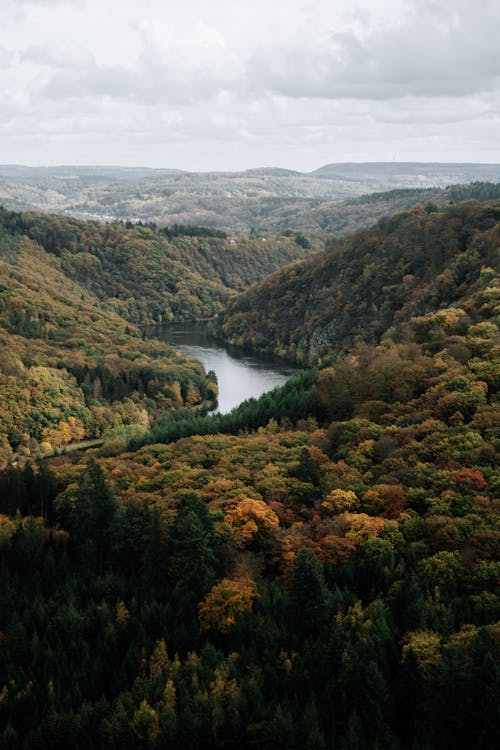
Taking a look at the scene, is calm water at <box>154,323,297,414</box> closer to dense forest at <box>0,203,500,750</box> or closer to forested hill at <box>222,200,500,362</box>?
forested hill at <box>222,200,500,362</box>

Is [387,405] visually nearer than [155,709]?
No

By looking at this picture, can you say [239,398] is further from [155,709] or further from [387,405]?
[155,709]

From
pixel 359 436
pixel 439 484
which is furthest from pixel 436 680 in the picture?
pixel 359 436

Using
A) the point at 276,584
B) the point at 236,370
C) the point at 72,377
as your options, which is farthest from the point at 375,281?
the point at 276,584

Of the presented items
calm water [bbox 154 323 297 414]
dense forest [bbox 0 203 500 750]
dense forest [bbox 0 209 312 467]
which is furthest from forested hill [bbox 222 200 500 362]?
dense forest [bbox 0 203 500 750]

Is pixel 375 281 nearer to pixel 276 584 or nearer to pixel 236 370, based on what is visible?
pixel 236 370

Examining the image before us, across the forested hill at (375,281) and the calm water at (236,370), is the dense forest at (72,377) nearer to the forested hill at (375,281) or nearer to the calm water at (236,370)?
the calm water at (236,370)

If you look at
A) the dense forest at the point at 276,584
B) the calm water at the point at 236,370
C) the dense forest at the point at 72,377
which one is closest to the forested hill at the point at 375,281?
the calm water at the point at 236,370
